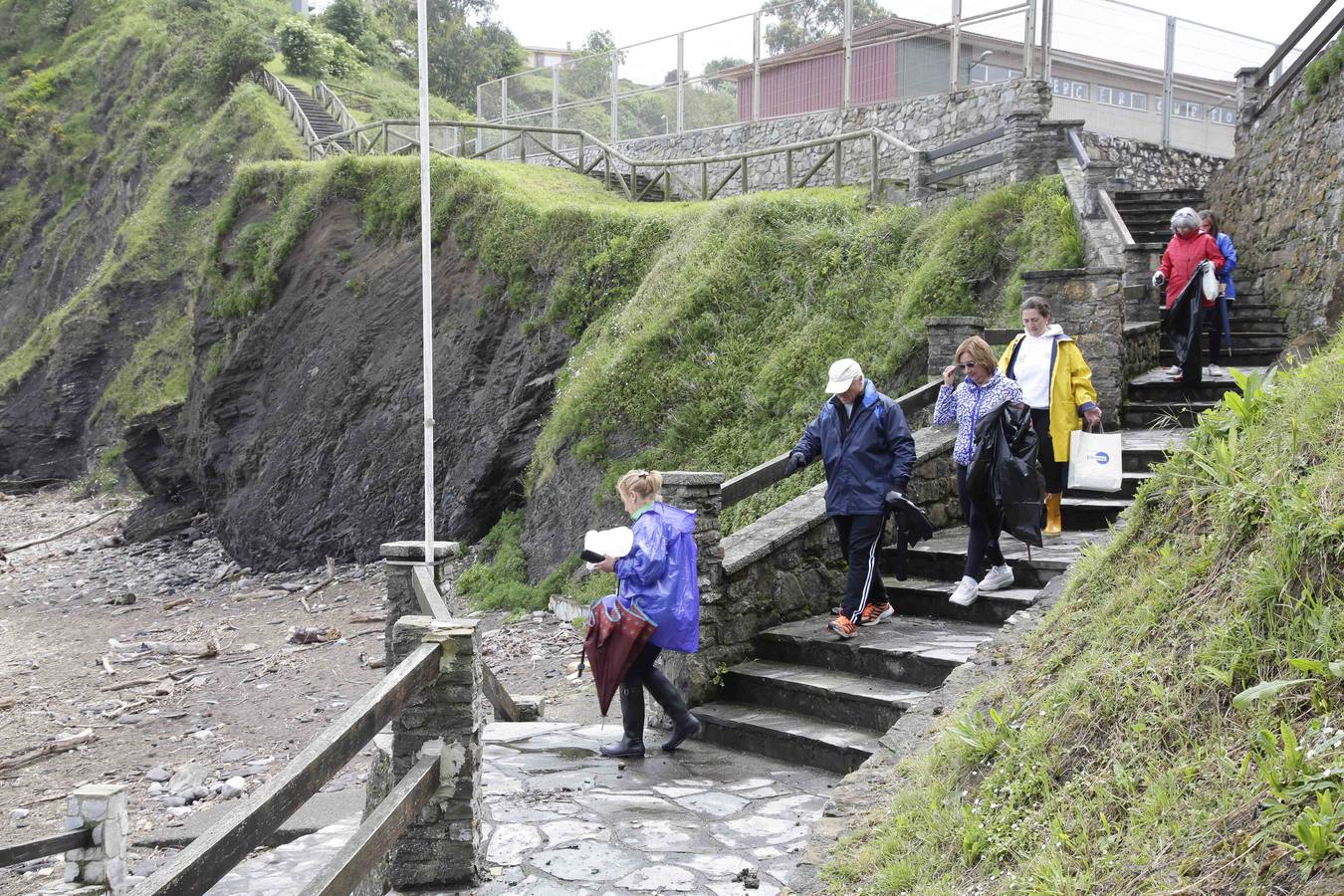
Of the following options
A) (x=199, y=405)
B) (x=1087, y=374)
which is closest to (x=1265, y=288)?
(x=1087, y=374)

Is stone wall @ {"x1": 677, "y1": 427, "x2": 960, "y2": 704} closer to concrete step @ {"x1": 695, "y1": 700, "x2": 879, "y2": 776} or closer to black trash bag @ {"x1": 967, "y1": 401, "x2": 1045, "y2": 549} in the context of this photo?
concrete step @ {"x1": 695, "y1": 700, "x2": 879, "y2": 776}

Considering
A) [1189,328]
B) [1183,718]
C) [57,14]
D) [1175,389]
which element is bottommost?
[1183,718]

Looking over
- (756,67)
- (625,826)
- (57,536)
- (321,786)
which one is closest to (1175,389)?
(625,826)

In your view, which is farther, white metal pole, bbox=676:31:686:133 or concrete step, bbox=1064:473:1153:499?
white metal pole, bbox=676:31:686:133

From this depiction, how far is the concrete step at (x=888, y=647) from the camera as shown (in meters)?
6.35

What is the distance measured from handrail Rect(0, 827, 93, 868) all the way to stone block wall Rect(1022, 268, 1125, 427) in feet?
27.3

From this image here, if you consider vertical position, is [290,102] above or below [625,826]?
above

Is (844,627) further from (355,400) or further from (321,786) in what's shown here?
(355,400)

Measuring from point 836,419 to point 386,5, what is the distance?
162ft

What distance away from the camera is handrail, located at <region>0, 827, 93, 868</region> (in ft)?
18.3

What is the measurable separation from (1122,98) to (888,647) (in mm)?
14691

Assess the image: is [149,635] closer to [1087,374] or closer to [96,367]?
[1087,374]

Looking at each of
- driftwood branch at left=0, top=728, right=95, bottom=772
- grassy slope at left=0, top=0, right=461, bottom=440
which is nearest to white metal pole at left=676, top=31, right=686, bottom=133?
grassy slope at left=0, top=0, right=461, bottom=440

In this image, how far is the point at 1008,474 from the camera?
6.60 m
